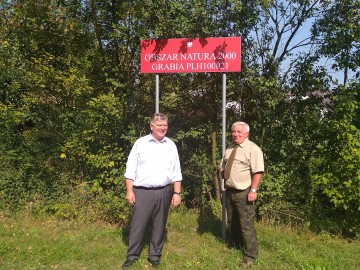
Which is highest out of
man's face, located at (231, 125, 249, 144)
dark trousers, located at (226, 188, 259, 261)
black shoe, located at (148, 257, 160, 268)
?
man's face, located at (231, 125, 249, 144)

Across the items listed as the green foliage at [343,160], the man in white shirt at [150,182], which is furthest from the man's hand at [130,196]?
the green foliage at [343,160]

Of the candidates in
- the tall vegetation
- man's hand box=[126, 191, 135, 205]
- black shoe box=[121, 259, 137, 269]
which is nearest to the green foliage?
the tall vegetation

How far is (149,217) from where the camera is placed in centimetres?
429

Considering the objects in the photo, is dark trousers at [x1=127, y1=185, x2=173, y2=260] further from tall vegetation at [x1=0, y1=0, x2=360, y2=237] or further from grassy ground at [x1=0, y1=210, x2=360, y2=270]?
tall vegetation at [x1=0, y1=0, x2=360, y2=237]

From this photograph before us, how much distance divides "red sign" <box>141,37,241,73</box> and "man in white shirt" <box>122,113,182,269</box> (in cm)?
122

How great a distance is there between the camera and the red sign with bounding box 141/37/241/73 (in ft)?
16.5

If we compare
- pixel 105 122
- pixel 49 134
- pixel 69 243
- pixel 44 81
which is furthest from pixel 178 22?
pixel 69 243

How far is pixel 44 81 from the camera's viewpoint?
5.63 meters

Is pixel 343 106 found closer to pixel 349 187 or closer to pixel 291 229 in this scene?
pixel 349 187

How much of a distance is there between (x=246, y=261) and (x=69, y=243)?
7.63ft

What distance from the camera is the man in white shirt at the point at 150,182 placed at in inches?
165

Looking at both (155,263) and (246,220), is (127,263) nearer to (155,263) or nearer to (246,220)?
(155,263)

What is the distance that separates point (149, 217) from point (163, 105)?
1.96 meters

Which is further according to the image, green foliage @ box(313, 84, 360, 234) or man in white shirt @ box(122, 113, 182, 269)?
green foliage @ box(313, 84, 360, 234)
